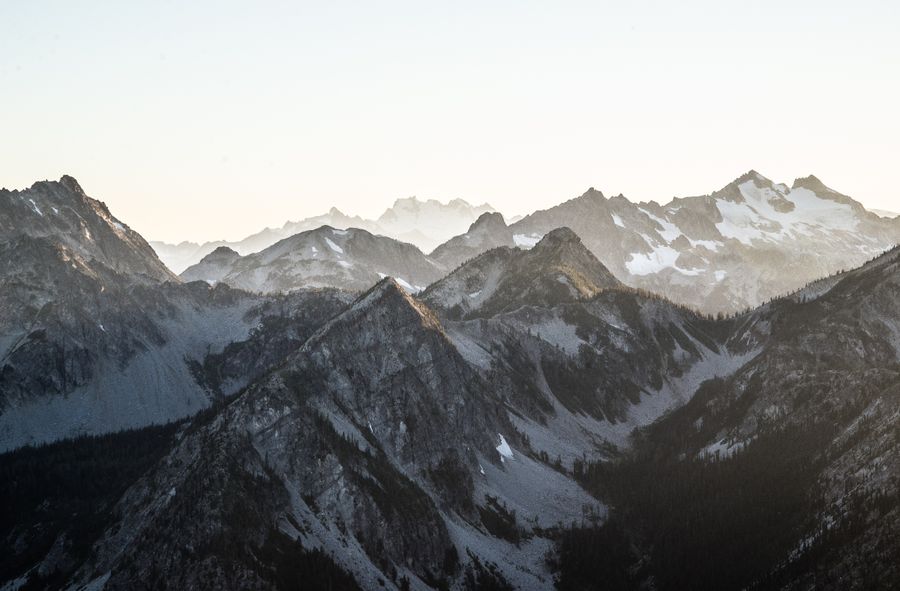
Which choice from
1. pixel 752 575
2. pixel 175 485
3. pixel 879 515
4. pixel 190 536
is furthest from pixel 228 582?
pixel 879 515

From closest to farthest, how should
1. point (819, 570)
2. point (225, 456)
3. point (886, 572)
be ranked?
point (886, 572) → point (819, 570) → point (225, 456)

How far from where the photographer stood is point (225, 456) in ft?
642

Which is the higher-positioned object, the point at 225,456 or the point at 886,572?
the point at 225,456

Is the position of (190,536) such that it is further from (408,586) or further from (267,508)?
(408,586)

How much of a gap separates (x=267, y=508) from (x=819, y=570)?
4064 inches

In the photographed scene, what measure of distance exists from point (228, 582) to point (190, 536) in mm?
12226

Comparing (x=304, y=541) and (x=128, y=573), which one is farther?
(x=304, y=541)

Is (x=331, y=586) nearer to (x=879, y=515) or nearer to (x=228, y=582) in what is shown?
(x=228, y=582)

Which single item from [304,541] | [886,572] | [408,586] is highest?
[304,541]

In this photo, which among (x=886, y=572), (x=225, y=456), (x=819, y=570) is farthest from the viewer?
(x=225, y=456)

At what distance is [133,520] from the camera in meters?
192

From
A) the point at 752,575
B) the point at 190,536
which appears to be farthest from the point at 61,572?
the point at 752,575

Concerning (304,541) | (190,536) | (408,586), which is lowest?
(408,586)

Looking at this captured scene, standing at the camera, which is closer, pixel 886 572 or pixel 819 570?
pixel 886 572
